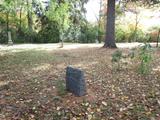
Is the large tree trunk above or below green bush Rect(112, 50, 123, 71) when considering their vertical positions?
above

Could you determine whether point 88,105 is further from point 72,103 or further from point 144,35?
point 144,35

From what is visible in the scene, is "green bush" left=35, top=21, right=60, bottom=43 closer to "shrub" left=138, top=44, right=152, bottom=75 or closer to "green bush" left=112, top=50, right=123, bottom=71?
"green bush" left=112, top=50, right=123, bottom=71

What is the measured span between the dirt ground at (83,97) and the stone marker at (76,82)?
0.53ft

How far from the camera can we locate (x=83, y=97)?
715cm

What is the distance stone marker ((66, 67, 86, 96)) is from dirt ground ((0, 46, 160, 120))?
0.53 feet

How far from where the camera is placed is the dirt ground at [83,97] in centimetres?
635

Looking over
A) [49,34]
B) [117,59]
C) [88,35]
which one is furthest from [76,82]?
[88,35]

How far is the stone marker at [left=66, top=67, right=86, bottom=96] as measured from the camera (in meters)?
7.13

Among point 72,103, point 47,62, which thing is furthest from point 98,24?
point 72,103

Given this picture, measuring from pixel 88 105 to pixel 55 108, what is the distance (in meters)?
0.78

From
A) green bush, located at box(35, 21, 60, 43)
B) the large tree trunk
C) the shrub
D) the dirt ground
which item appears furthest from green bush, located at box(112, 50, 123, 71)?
green bush, located at box(35, 21, 60, 43)

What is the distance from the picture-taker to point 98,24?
37.8 metres

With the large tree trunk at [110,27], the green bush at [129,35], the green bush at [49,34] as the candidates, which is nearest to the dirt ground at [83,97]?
the large tree trunk at [110,27]

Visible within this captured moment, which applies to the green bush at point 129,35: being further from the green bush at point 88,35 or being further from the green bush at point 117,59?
the green bush at point 117,59
